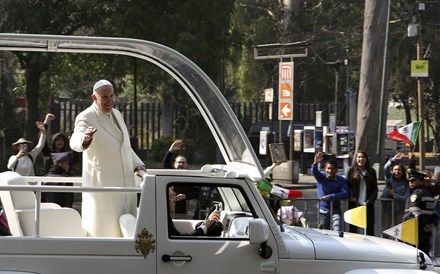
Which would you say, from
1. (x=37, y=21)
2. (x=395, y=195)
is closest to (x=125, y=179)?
(x=395, y=195)

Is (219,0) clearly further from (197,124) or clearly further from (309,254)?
(309,254)

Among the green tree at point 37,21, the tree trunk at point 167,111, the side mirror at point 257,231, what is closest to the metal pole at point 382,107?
the tree trunk at point 167,111

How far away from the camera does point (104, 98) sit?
7668 mm

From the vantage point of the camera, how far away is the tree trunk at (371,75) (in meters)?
28.4

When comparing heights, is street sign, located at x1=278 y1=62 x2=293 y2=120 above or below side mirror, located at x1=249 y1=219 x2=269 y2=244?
above

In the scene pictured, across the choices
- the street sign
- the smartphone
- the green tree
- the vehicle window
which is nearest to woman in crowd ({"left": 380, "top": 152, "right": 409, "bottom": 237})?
the vehicle window

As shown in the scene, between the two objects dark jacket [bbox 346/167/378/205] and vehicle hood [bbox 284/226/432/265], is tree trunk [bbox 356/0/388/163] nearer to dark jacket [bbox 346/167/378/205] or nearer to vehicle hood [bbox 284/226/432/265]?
dark jacket [bbox 346/167/378/205]

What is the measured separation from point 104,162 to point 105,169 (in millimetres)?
57

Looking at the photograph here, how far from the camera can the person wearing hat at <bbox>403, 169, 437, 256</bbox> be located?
1184 cm

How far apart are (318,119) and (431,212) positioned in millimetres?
22607

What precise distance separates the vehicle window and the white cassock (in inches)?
16.6

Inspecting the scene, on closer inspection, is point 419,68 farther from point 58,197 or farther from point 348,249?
point 348,249

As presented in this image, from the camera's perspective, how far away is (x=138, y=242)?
21.5 feet

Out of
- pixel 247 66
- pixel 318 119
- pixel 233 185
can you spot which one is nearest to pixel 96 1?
pixel 318 119
